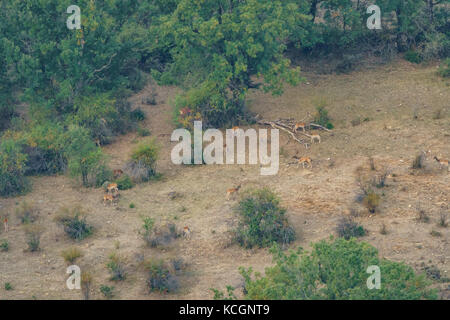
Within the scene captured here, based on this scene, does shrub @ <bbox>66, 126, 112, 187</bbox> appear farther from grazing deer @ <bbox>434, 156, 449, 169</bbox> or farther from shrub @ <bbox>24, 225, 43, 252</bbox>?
grazing deer @ <bbox>434, 156, 449, 169</bbox>

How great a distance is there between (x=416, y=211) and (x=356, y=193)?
1466 mm

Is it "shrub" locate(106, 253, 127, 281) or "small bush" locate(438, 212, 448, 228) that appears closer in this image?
"shrub" locate(106, 253, 127, 281)

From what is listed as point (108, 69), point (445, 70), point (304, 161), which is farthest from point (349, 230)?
point (108, 69)

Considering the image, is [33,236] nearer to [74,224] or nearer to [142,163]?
[74,224]

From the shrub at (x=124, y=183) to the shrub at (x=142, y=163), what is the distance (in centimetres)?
17

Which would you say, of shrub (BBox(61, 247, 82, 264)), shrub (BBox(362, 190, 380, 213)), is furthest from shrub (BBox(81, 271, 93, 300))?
shrub (BBox(362, 190, 380, 213))

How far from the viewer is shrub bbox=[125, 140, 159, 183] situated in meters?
17.8

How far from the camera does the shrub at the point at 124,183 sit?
1742 cm

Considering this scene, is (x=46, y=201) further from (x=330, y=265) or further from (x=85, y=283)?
(x=330, y=265)

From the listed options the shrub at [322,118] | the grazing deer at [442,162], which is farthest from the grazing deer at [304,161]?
the grazing deer at [442,162]

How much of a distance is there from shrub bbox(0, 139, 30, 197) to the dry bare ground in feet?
1.33

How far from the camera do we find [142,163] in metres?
17.9

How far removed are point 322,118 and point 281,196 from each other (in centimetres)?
482

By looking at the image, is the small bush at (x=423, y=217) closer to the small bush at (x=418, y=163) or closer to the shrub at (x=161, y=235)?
the small bush at (x=418, y=163)
